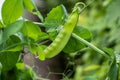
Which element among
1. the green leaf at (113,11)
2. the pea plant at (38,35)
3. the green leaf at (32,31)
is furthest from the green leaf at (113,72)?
the green leaf at (113,11)

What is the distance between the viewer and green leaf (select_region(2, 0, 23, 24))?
524 mm

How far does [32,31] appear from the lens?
541 millimetres

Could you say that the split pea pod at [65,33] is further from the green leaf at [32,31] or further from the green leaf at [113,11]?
the green leaf at [113,11]

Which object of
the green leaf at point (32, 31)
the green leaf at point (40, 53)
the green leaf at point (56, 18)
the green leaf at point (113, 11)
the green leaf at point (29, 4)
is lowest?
the green leaf at point (113, 11)

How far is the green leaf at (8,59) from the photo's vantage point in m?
0.54

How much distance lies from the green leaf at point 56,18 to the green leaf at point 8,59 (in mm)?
62

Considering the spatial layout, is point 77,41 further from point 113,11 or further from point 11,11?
point 113,11

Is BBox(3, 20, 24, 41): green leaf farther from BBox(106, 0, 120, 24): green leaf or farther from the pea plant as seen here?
BBox(106, 0, 120, 24): green leaf

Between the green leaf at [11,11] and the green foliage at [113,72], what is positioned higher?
the green leaf at [11,11]

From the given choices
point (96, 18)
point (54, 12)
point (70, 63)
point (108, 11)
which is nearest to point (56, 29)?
point (54, 12)

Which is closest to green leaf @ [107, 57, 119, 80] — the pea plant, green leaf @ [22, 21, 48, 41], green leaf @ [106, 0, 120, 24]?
the pea plant

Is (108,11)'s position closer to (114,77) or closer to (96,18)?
(96,18)

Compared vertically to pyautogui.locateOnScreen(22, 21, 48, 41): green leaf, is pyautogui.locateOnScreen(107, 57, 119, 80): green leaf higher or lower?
lower

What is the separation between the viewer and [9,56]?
0.54 m
